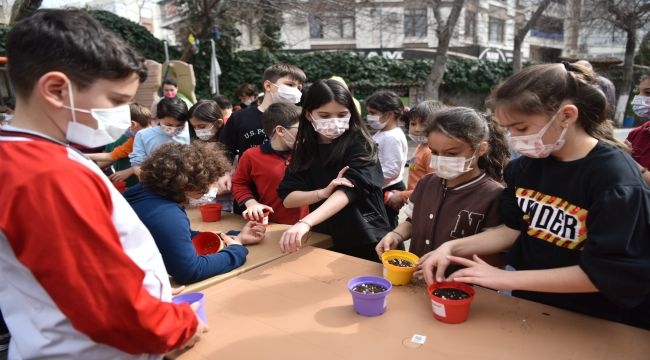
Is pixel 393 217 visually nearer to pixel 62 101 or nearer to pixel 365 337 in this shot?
pixel 365 337

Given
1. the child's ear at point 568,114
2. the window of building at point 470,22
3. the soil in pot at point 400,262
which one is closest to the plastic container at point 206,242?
the soil in pot at point 400,262

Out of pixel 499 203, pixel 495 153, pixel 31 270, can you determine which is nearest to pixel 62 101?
pixel 31 270

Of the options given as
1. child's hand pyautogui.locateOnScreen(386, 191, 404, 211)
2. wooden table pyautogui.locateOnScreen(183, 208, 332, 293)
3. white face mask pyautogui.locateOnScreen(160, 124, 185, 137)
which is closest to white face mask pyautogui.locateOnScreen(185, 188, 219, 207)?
wooden table pyautogui.locateOnScreen(183, 208, 332, 293)

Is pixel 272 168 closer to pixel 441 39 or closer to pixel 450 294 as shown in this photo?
pixel 450 294

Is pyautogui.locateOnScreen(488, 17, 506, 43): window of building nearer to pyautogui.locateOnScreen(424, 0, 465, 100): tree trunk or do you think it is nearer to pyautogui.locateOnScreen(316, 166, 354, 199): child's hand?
pyautogui.locateOnScreen(424, 0, 465, 100): tree trunk

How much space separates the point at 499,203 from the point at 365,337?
3.06 ft

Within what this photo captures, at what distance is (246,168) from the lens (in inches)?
111

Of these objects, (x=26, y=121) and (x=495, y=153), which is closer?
(x=26, y=121)

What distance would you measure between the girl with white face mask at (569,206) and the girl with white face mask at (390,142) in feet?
5.66

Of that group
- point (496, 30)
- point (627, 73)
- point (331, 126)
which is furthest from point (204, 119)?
point (496, 30)

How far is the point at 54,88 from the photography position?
Answer: 992mm

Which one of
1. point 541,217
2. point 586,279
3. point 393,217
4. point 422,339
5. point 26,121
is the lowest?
point 393,217

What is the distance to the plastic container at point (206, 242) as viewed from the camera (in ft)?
7.06

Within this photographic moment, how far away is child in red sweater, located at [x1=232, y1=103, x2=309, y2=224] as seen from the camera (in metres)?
2.75
